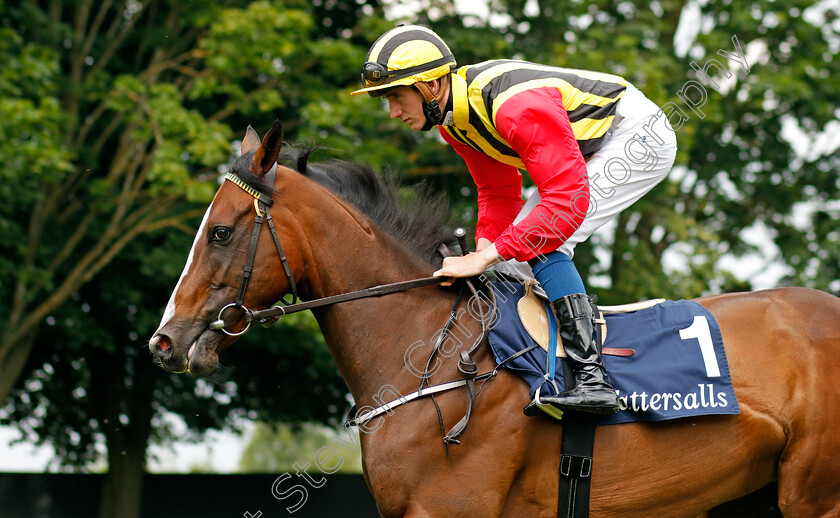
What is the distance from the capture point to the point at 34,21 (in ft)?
32.8

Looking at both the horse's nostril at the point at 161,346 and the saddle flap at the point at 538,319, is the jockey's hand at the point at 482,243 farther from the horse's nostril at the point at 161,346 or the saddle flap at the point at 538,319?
the horse's nostril at the point at 161,346

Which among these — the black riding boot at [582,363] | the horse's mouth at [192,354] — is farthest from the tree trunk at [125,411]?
the black riding boot at [582,363]

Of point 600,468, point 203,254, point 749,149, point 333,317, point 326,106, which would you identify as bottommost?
point 600,468

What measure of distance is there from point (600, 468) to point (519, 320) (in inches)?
27.9

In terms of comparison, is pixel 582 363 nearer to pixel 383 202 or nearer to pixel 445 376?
pixel 445 376

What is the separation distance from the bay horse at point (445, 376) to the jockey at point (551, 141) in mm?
243

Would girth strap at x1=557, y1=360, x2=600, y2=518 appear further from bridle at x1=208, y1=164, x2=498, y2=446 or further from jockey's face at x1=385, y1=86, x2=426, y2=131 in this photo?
jockey's face at x1=385, y1=86, x2=426, y2=131

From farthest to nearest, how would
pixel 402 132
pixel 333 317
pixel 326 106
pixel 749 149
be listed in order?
pixel 749 149
pixel 402 132
pixel 326 106
pixel 333 317

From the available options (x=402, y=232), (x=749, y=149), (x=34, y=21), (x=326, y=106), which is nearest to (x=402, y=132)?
(x=326, y=106)

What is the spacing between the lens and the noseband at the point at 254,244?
323 centimetres

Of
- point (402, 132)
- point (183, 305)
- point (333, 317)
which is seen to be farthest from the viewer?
point (402, 132)

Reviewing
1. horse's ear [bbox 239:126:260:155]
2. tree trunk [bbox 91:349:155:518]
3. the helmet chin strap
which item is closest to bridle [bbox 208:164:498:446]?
horse's ear [bbox 239:126:260:155]

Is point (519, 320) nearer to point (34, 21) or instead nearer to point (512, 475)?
point (512, 475)

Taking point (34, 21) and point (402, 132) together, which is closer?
point (34, 21)
